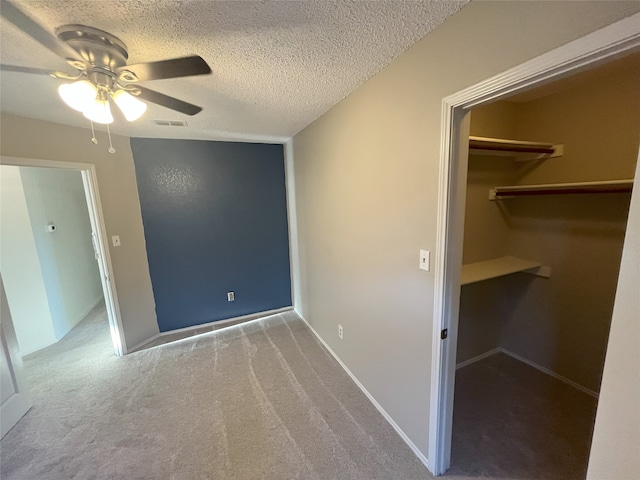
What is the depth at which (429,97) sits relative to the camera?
4.01ft

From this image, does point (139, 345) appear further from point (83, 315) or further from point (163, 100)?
point (163, 100)

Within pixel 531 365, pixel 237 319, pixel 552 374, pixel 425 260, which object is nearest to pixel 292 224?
pixel 237 319

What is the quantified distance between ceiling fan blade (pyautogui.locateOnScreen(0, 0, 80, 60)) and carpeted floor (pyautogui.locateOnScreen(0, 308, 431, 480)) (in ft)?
7.11

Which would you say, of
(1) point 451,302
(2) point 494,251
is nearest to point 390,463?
(1) point 451,302

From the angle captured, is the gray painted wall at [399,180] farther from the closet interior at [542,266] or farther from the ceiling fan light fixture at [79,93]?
the ceiling fan light fixture at [79,93]

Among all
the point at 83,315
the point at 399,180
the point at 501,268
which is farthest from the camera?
the point at 83,315

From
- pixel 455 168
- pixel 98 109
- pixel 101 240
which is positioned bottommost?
pixel 101 240

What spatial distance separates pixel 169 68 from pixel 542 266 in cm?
289

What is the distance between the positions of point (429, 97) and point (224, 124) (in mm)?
1873

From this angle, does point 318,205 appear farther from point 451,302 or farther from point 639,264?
point 639,264

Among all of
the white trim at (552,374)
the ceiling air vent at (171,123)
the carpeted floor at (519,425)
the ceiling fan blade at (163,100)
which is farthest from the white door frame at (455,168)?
the ceiling air vent at (171,123)

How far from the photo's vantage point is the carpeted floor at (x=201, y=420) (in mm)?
1530

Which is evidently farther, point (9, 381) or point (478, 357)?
point (478, 357)

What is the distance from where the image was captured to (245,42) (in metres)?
1.17
